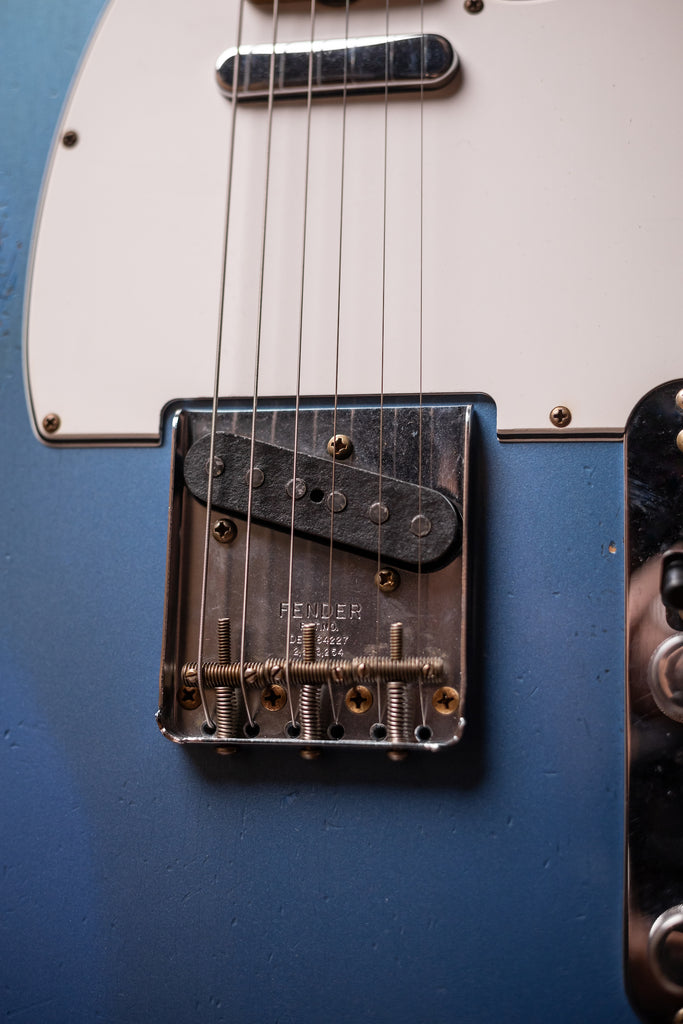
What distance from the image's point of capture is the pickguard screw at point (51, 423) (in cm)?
78

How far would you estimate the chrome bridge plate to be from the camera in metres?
0.67

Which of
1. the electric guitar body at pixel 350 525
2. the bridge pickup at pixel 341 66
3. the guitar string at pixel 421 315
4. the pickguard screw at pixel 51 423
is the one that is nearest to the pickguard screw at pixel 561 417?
the electric guitar body at pixel 350 525

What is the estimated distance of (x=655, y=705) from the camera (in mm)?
644

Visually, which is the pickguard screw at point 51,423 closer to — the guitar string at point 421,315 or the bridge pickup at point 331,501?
the bridge pickup at point 331,501

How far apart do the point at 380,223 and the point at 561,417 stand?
0.23 meters

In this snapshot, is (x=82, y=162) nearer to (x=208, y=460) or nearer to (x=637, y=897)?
(x=208, y=460)

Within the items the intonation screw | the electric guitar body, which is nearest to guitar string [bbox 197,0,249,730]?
the electric guitar body

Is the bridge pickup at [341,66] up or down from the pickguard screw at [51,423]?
up

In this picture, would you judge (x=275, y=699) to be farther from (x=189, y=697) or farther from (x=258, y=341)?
(x=258, y=341)

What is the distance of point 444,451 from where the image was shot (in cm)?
70

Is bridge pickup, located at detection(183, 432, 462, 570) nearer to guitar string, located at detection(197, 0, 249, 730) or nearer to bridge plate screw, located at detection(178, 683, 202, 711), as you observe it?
guitar string, located at detection(197, 0, 249, 730)

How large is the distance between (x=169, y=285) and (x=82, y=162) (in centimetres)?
16

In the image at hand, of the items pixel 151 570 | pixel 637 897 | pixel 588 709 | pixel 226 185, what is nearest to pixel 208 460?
pixel 151 570

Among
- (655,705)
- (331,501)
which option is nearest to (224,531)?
(331,501)
